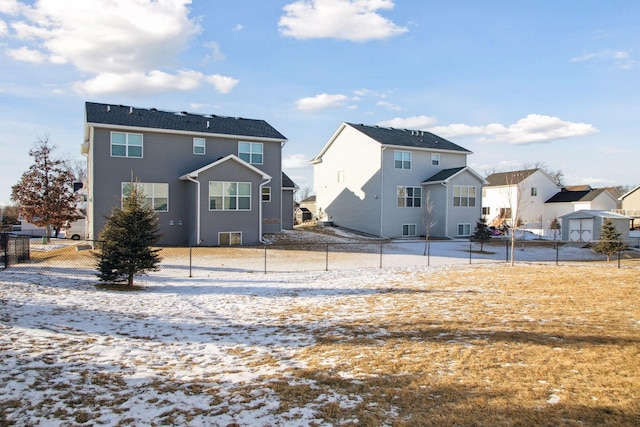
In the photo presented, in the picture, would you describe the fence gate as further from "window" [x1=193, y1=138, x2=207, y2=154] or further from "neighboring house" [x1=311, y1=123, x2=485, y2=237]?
"neighboring house" [x1=311, y1=123, x2=485, y2=237]

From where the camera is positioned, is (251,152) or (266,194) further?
(266,194)

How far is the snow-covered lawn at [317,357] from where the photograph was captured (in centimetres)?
472

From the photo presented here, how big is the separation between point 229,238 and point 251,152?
7.26 meters

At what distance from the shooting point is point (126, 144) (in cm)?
2720

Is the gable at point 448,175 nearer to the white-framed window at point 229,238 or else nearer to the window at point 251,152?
the window at point 251,152

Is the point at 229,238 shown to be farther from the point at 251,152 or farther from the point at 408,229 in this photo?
the point at 408,229

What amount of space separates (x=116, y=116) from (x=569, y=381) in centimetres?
2870

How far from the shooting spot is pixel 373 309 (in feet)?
34.4

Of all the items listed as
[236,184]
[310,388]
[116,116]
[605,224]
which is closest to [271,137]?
[236,184]

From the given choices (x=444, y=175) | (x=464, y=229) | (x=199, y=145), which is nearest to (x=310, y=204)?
(x=444, y=175)

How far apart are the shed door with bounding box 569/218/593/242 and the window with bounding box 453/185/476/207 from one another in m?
7.89

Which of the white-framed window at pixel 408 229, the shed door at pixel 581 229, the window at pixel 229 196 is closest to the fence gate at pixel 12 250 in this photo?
the window at pixel 229 196

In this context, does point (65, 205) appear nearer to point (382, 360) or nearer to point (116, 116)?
point (116, 116)

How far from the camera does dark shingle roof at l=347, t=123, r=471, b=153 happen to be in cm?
3622
